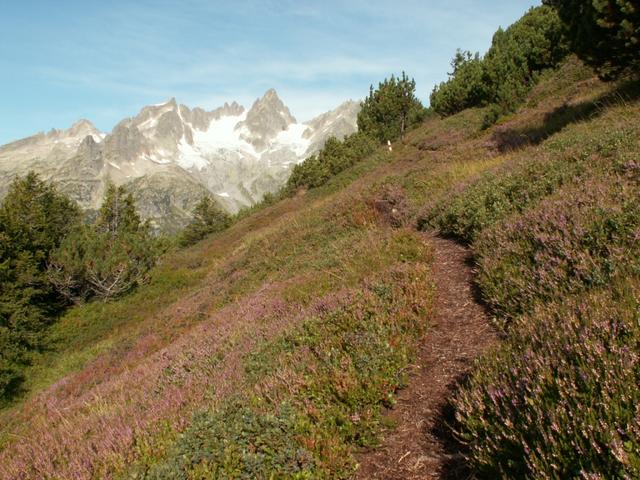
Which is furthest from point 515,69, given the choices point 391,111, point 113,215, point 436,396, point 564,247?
point 113,215

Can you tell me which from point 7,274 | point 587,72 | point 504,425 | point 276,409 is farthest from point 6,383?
point 587,72

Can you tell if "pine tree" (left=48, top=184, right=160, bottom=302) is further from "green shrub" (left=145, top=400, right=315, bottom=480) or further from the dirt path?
"green shrub" (left=145, top=400, right=315, bottom=480)

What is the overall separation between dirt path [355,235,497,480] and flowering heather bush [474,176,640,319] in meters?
0.45

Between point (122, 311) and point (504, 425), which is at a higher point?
point (504, 425)

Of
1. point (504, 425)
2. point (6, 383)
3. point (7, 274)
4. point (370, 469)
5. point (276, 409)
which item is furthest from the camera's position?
point (7, 274)

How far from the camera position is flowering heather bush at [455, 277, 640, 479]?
235 centimetres

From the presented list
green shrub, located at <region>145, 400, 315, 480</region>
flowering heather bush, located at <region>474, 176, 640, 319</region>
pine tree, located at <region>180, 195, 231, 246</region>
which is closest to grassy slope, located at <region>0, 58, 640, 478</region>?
green shrub, located at <region>145, 400, 315, 480</region>

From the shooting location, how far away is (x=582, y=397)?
8.73 ft

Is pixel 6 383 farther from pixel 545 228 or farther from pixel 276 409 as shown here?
pixel 545 228

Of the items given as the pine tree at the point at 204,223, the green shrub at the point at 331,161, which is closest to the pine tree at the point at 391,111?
the green shrub at the point at 331,161

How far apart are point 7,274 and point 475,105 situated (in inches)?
1801

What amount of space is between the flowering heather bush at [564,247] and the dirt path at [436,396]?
0.45m

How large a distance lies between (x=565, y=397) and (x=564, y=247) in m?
2.96

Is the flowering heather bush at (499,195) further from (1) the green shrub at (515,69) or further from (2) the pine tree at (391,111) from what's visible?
(2) the pine tree at (391,111)
